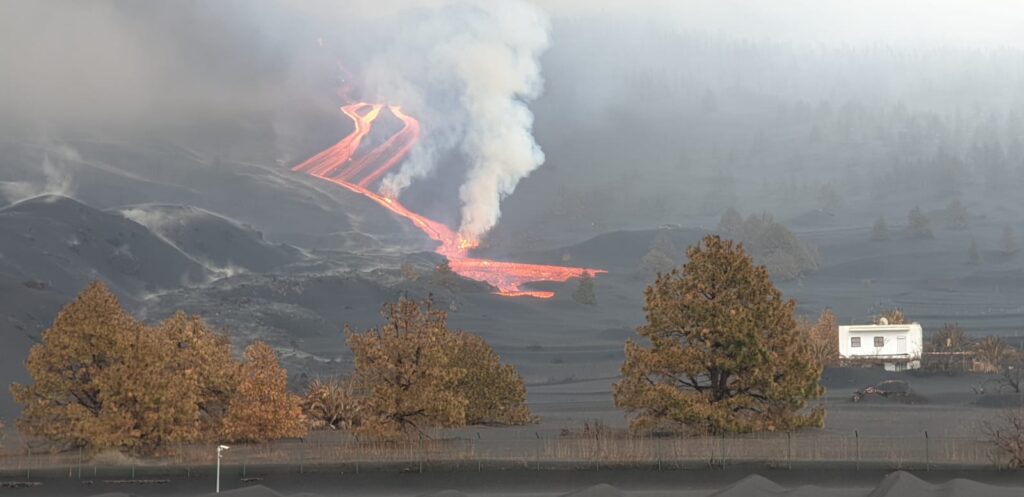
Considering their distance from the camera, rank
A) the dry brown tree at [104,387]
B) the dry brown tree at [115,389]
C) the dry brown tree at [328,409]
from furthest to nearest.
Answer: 1. the dry brown tree at [328,409]
2. the dry brown tree at [115,389]
3. the dry brown tree at [104,387]

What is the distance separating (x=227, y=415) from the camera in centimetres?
6012

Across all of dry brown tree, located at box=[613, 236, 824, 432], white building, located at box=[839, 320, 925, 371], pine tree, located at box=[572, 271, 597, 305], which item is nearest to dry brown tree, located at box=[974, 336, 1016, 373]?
white building, located at box=[839, 320, 925, 371]

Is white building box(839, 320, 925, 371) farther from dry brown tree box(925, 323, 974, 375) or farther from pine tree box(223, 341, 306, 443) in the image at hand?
pine tree box(223, 341, 306, 443)

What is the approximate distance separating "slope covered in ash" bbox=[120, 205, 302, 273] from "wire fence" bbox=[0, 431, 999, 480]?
129210 mm

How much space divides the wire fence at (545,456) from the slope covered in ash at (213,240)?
12921 cm

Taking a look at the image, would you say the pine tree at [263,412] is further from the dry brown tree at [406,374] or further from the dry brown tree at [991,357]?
the dry brown tree at [991,357]

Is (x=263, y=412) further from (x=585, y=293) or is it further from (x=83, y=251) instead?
(x=585, y=293)

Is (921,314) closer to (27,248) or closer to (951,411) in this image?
(951,411)

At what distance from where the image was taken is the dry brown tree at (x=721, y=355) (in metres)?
53.8

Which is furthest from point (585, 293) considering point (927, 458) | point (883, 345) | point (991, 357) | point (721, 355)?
point (927, 458)

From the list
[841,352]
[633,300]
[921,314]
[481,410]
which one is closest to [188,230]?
[633,300]

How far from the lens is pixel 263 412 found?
57.9 meters

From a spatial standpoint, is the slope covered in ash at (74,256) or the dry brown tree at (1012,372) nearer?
the dry brown tree at (1012,372)

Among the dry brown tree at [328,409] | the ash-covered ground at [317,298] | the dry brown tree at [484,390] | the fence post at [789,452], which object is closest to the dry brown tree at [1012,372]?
the ash-covered ground at [317,298]
